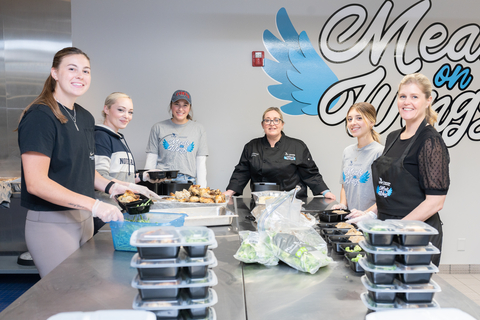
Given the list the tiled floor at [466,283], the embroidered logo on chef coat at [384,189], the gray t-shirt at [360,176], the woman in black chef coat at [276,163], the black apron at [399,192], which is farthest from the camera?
the tiled floor at [466,283]

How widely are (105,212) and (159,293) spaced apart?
754 mm

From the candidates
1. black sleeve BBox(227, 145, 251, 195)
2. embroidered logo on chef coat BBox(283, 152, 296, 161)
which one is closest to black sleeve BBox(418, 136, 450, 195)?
embroidered logo on chef coat BBox(283, 152, 296, 161)

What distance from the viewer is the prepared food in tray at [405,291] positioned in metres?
0.98

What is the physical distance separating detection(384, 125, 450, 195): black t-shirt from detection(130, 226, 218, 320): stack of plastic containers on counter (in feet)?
4.43

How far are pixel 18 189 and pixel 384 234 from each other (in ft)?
11.7

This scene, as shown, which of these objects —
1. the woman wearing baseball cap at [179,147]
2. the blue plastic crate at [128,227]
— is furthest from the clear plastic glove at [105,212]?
the woman wearing baseball cap at [179,147]

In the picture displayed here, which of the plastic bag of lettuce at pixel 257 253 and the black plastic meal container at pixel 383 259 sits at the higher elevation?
the black plastic meal container at pixel 383 259

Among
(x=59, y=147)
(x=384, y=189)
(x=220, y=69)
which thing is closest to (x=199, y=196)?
(x=59, y=147)

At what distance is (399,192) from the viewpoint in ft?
6.48

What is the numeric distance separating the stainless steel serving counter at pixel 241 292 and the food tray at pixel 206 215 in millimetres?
469

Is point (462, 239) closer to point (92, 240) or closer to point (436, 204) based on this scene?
point (436, 204)

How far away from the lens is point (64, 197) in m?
1.59

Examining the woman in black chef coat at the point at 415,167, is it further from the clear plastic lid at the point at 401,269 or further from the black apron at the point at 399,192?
the clear plastic lid at the point at 401,269

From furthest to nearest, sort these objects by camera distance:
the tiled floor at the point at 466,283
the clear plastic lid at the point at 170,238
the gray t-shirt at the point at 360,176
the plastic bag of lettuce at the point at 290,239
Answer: the tiled floor at the point at 466,283 → the gray t-shirt at the point at 360,176 → the plastic bag of lettuce at the point at 290,239 → the clear plastic lid at the point at 170,238
